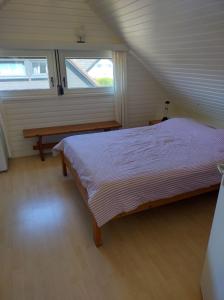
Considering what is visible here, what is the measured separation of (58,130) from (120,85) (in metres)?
1.34

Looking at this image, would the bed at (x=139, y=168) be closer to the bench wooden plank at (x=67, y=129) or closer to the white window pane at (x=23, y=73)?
the bench wooden plank at (x=67, y=129)

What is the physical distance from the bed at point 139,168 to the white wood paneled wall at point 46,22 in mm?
1672

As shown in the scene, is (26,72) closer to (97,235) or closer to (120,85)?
(120,85)

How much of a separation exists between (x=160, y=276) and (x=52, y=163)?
92.3 inches

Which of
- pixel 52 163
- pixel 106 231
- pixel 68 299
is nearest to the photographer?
pixel 68 299

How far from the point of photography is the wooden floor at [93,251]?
1425 millimetres

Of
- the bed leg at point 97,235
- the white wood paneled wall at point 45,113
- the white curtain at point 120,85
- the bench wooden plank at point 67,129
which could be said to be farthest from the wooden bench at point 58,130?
the bed leg at point 97,235

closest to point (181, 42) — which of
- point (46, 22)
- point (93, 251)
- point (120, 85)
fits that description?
point (120, 85)

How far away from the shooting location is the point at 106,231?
195 cm

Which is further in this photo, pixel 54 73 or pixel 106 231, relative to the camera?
pixel 54 73

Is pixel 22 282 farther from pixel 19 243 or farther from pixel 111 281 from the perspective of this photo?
pixel 111 281

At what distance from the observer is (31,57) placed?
327 centimetres

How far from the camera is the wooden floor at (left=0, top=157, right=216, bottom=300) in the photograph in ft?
4.67

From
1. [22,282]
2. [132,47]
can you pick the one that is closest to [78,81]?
[132,47]
